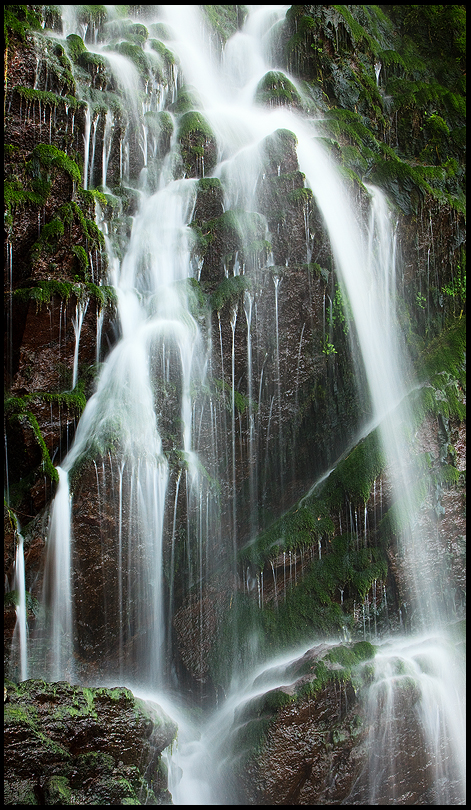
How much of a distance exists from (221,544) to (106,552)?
2.03 m

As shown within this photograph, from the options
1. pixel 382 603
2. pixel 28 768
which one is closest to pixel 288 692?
pixel 382 603

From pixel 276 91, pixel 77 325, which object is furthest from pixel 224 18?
pixel 77 325

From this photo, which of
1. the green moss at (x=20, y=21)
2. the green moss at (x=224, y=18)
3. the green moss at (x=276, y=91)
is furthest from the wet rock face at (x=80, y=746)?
the green moss at (x=224, y=18)

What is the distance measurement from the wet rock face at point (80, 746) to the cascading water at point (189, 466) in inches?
41.2

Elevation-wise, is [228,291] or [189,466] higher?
[228,291]

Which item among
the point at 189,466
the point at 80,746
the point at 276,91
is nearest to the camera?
the point at 80,746

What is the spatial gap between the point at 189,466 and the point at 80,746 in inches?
156

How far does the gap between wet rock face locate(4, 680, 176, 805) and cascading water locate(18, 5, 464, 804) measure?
1046mm

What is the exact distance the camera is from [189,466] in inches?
353

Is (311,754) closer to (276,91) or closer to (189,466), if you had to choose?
(189,466)

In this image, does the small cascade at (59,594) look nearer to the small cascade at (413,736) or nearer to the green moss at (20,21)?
the small cascade at (413,736)

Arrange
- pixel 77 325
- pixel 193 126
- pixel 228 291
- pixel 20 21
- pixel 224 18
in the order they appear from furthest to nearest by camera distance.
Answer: pixel 224 18 < pixel 193 126 < pixel 20 21 < pixel 228 291 < pixel 77 325

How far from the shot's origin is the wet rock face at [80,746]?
19.0 feet

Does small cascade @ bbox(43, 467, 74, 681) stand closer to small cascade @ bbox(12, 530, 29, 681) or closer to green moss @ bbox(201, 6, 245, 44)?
small cascade @ bbox(12, 530, 29, 681)
